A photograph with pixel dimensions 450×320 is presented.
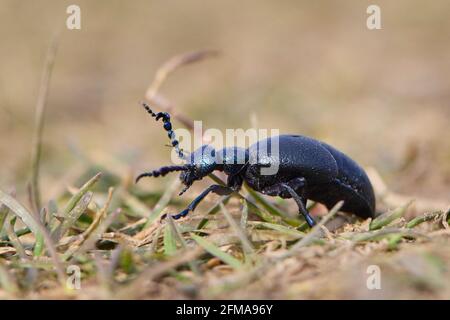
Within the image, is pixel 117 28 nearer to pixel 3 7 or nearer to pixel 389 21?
pixel 3 7

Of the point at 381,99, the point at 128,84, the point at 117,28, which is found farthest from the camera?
the point at 117,28

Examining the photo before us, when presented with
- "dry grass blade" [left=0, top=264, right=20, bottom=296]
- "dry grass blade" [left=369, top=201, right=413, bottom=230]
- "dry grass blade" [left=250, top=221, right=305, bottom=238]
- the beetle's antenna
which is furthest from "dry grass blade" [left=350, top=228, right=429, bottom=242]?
"dry grass blade" [left=0, top=264, right=20, bottom=296]

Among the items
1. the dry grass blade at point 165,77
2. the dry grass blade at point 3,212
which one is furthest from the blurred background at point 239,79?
the dry grass blade at point 3,212

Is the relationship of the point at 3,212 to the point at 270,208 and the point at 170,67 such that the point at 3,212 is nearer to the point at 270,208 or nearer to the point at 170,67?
the point at 270,208

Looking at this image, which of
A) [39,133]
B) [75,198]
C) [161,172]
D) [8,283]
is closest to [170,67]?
[39,133]
